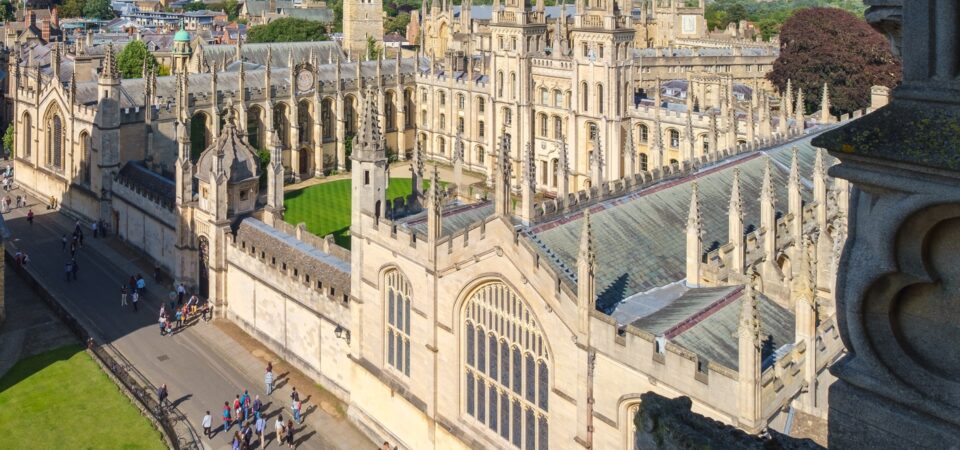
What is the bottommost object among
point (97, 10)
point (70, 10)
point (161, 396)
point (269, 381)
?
point (161, 396)

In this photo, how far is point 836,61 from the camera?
196ft

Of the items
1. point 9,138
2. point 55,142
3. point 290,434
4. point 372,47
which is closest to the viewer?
point 290,434

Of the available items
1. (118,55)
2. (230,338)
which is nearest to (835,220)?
(230,338)

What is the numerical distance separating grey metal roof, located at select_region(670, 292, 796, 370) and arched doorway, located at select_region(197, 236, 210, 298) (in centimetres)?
2242

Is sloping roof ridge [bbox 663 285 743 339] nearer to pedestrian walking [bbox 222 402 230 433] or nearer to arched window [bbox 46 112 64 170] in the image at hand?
pedestrian walking [bbox 222 402 230 433]

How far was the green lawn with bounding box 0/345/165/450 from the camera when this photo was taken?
80.7ft

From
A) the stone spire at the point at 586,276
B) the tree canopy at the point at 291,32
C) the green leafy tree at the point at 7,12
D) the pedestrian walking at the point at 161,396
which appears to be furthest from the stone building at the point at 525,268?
the green leafy tree at the point at 7,12

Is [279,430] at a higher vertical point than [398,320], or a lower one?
lower

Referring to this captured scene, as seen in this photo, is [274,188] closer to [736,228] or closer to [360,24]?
[736,228]

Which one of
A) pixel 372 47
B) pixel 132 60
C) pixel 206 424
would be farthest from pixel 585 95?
pixel 372 47

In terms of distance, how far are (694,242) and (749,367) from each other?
19.3ft

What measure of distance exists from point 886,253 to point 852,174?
381mm

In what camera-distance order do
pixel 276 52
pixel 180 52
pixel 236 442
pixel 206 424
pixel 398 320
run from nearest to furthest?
pixel 398 320 → pixel 236 442 → pixel 206 424 → pixel 180 52 → pixel 276 52

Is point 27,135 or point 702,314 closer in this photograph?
point 702,314
